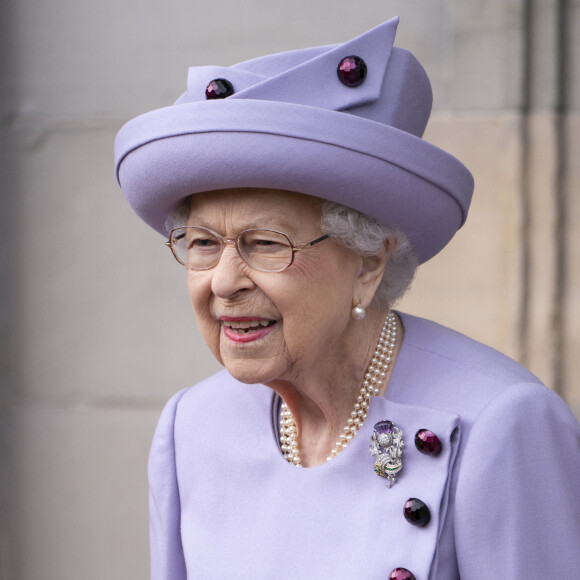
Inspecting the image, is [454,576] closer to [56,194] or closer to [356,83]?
[356,83]

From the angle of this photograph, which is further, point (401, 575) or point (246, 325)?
point (246, 325)

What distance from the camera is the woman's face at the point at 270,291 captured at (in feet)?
5.96

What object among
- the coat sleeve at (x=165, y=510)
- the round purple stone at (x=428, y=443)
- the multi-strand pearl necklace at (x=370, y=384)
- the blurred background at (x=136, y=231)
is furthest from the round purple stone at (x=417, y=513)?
the blurred background at (x=136, y=231)

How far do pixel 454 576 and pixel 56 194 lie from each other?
9.08 feet

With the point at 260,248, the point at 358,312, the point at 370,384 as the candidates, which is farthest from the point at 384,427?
the point at 260,248

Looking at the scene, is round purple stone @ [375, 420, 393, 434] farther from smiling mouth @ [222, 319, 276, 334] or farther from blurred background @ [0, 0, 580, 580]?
blurred background @ [0, 0, 580, 580]

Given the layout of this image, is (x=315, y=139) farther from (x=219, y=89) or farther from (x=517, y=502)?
(x=517, y=502)

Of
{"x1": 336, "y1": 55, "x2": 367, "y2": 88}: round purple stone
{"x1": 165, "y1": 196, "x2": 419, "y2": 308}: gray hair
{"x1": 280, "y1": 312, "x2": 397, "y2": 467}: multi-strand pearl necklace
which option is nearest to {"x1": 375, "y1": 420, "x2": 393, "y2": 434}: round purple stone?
{"x1": 280, "y1": 312, "x2": 397, "y2": 467}: multi-strand pearl necklace

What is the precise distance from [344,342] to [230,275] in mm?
369

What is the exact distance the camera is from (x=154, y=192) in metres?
Answer: 1.91

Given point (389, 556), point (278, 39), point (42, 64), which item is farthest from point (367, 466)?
point (42, 64)

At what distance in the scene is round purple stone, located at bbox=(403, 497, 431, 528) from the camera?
1.78 meters

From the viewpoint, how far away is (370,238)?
1.89 meters

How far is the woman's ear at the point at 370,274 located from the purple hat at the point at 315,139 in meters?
0.07
